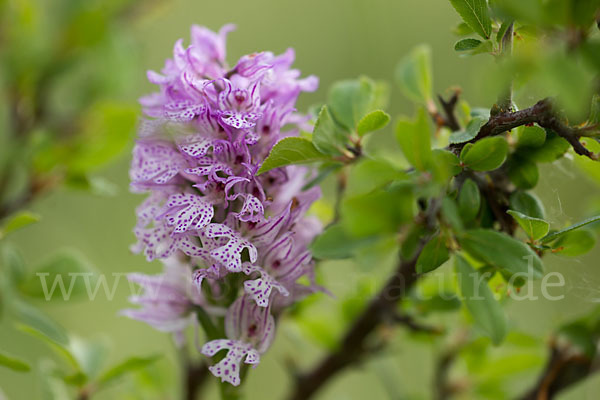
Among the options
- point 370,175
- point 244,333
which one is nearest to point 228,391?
point 244,333

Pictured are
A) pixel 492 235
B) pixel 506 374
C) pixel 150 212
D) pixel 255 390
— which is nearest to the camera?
pixel 492 235

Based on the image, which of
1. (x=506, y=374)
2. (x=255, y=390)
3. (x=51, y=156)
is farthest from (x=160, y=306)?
(x=255, y=390)

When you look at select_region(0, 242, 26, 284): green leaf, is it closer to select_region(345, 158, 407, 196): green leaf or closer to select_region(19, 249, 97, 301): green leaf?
select_region(19, 249, 97, 301): green leaf

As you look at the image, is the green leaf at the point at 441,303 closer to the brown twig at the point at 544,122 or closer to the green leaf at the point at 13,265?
the brown twig at the point at 544,122

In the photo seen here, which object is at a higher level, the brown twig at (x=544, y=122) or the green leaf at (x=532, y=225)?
the brown twig at (x=544, y=122)

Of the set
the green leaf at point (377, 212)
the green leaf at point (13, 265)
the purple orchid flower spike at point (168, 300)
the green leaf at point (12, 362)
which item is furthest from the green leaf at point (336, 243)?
the green leaf at point (13, 265)

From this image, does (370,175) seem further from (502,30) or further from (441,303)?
(441,303)

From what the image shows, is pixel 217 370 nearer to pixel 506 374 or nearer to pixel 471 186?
pixel 471 186

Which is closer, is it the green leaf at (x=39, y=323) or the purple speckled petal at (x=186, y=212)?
the purple speckled petal at (x=186, y=212)
